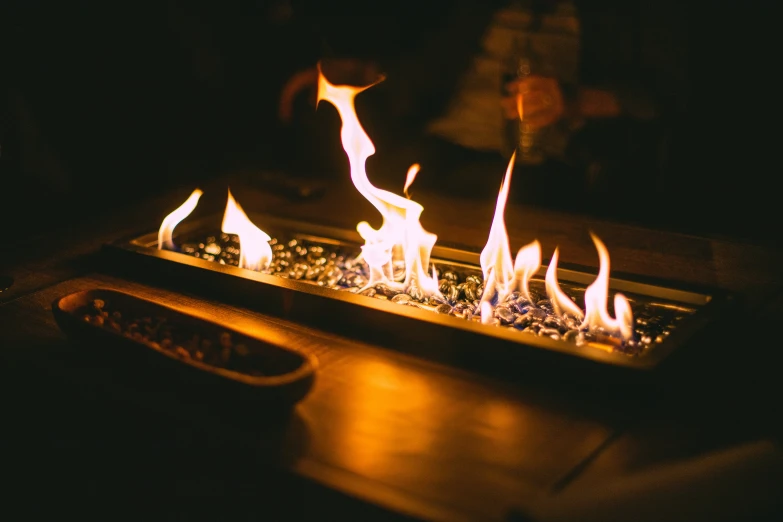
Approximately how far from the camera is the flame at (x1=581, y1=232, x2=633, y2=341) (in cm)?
172

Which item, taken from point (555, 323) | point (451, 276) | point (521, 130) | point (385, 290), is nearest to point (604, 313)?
point (555, 323)

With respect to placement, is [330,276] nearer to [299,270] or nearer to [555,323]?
[299,270]

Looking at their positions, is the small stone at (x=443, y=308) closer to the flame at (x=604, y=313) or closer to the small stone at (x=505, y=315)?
the small stone at (x=505, y=315)

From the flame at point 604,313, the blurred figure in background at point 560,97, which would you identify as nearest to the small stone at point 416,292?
the flame at point 604,313

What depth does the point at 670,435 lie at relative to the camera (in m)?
1.37

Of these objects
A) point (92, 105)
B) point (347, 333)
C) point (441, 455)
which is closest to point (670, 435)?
point (441, 455)

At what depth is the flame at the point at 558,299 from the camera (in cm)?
186

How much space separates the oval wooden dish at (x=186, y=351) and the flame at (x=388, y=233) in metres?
0.62

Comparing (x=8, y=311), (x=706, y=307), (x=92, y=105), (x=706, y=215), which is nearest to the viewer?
(x=706, y=307)

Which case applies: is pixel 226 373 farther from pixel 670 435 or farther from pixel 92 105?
pixel 92 105

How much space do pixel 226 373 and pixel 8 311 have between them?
3.07 ft

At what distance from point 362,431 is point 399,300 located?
0.63 m

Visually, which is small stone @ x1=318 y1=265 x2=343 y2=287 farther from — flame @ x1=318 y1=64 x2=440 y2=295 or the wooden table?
the wooden table

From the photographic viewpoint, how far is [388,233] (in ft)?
7.36
